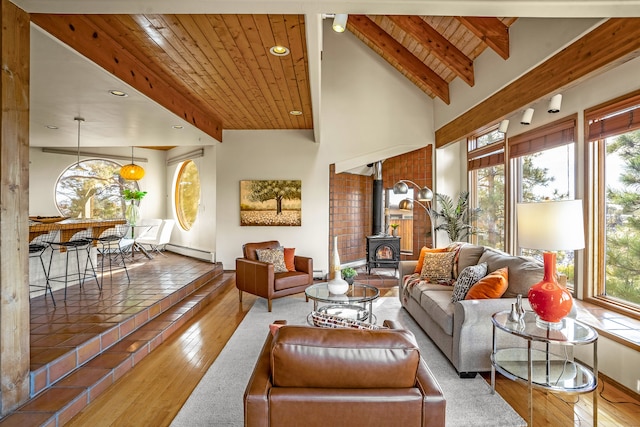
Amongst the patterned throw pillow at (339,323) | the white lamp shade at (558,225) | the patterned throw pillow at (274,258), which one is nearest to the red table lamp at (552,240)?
the white lamp shade at (558,225)

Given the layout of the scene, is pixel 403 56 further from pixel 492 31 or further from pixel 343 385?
pixel 343 385

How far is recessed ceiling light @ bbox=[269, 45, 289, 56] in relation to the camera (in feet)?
10.1

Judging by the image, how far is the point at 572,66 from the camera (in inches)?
117

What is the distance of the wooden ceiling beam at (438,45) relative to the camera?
187 inches

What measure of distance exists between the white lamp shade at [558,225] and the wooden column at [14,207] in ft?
10.7

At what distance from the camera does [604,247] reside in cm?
349

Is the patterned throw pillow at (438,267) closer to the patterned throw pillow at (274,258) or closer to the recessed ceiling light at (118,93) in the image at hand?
the patterned throw pillow at (274,258)

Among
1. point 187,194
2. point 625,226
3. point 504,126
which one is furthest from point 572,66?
point 187,194

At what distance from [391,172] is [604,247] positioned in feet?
14.2

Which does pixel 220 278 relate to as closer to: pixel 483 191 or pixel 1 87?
pixel 1 87

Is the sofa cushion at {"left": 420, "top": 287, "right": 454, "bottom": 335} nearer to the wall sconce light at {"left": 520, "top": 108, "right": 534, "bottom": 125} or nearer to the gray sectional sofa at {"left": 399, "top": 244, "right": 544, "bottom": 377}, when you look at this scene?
the gray sectional sofa at {"left": 399, "top": 244, "right": 544, "bottom": 377}

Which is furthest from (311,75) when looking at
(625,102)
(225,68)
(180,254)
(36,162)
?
(36,162)

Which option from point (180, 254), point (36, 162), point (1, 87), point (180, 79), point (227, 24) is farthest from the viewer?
point (180, 254)

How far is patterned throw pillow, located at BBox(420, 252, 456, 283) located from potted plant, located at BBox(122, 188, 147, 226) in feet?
21.4
